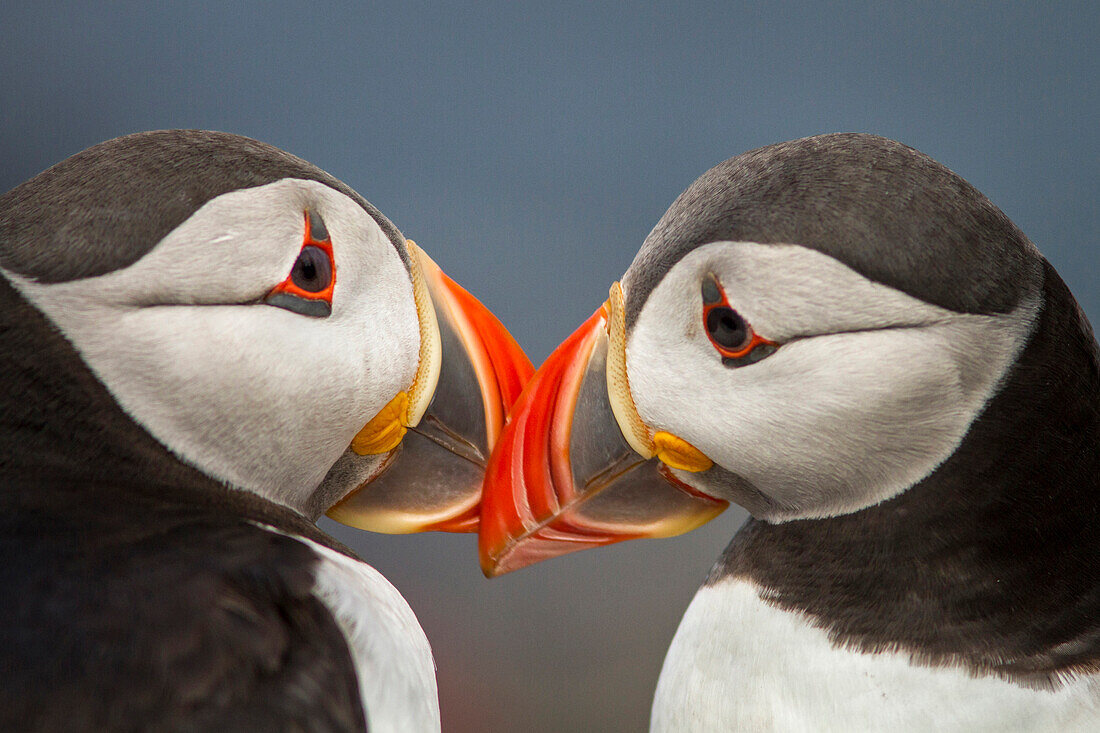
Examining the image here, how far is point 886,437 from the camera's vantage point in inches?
46.8

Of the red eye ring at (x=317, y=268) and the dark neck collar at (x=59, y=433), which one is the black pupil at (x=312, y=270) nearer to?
the red eye ring at (x=317, y=268)

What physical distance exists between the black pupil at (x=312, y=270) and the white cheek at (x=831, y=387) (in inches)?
17.9

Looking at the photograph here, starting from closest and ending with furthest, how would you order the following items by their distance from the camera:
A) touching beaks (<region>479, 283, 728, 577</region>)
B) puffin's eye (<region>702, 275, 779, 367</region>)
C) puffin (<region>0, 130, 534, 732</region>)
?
puffin (<region>0, 130, 534, 732</region>), puffin's eye (<region>702, 275, 779, 367</region>), touching beaks (<region>479, 283, 728, 577</region>)

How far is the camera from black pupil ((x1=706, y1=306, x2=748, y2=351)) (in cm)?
123

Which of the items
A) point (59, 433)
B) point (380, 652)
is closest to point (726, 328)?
point (380, 652)

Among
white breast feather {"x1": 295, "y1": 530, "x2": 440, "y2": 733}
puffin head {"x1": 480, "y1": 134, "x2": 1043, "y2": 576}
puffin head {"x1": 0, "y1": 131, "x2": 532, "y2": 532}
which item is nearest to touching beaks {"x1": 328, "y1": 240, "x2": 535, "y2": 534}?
puffin head {"x1": 0, "y1": 131, "x2": 532, "y2": 532}

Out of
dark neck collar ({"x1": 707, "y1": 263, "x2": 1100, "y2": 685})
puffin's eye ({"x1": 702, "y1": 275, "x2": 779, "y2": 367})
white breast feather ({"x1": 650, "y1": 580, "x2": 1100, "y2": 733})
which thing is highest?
puffin's eye ({"x1": 702, "y1": 275, "x2": 779, "y2": 367})

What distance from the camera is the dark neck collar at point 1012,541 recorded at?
116 centimetres

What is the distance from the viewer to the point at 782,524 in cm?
136

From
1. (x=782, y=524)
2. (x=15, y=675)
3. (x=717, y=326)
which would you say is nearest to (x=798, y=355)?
(x=717, y=326)

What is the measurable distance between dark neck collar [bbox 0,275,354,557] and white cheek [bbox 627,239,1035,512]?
0.66 metres

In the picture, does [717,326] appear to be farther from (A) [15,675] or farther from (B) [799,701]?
(A) [15,675]

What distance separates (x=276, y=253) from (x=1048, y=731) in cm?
110

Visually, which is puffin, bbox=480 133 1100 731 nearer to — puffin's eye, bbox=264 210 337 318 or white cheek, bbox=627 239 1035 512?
white cheek, bbox=627 239 1035 512
